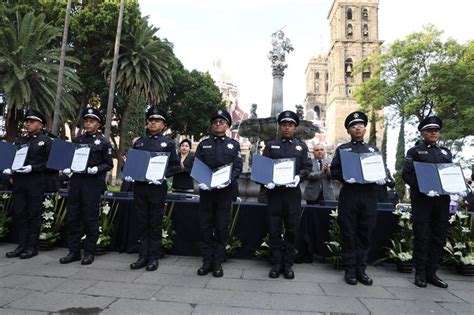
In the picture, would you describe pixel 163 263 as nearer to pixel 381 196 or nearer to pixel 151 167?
pixel 151 167

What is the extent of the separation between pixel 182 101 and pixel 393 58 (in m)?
20.1

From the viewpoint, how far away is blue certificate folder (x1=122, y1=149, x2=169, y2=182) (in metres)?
5.38

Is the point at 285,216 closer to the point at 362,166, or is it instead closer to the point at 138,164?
the point at 362,166

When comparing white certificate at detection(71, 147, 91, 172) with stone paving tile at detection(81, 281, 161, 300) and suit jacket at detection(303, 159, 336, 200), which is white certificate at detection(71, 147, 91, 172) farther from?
suit jacket at detection(303, 159, 336, 200)

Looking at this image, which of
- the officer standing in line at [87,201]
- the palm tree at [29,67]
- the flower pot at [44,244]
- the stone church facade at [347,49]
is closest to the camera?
the officer standing in line at [87,201]

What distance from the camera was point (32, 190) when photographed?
5973mm

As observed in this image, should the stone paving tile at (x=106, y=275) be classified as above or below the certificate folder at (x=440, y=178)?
below

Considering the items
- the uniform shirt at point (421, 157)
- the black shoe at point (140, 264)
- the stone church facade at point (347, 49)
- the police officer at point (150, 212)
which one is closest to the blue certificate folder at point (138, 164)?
the police officer at point (150, 212)

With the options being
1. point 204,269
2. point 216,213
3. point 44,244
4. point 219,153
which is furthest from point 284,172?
point 44,244

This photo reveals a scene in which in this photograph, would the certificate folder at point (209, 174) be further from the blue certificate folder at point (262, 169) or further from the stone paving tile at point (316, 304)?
the stone paving tile at point (316, 304)

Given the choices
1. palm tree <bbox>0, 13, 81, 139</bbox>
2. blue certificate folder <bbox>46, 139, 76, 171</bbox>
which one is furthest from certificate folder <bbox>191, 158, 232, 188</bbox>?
palm tree <bbox>0, 13, 81, 139</bbox>

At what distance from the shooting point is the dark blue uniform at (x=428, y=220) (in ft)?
16.7

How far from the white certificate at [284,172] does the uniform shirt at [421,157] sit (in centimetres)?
159

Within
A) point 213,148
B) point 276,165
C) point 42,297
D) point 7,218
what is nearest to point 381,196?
point 276,165
